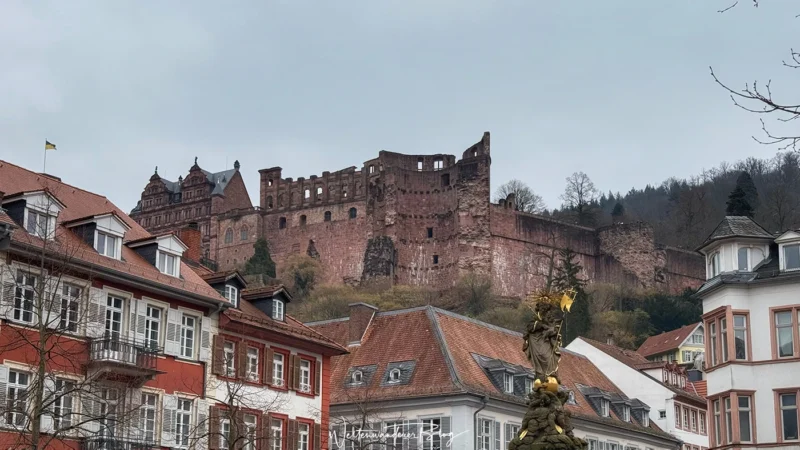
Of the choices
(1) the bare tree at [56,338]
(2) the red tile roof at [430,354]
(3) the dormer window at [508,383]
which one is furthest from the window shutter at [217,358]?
(3) the dormer window at [508,383]

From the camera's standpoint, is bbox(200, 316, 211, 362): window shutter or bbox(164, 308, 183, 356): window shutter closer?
bbox(164, 308, 183, 356): window shutter

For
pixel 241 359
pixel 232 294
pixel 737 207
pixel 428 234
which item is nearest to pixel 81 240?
pixel 241 359

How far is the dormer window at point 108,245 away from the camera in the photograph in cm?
3769

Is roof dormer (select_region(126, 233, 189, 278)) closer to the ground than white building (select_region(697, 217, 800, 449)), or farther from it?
farther from it

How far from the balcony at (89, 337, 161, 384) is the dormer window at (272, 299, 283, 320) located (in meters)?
7.05

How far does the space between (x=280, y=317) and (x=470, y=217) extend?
276ft

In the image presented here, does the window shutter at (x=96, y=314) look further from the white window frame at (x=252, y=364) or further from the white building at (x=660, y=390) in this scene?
the white building at (x=660, y=390)

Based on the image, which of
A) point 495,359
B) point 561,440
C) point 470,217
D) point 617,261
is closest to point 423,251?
point 470,217

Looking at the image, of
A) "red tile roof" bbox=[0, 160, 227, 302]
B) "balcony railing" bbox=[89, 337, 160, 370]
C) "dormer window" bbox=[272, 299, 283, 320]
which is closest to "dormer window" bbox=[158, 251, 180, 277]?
"red tile roof" bbox=[0, 160, 227, 302]

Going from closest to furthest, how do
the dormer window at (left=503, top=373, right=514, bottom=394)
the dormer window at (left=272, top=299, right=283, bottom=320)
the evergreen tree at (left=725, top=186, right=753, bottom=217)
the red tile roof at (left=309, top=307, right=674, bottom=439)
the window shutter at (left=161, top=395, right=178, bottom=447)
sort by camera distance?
the window shutter at (left=161, top=395, right=178, bottom=447)
the evergreen tree at (left=725, top=186, right=753, bottom=217)
the dormer window at (left=272, top=299, right=283, bottom=320)
the red tile roof at (left=309, top=307, right=674, bottom=439)
the dormer window at (left=503, top=373, right=514, bottom=394)

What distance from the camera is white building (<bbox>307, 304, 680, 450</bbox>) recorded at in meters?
48.3

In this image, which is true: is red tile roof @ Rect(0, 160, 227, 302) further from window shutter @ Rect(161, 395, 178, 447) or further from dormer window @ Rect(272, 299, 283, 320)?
dormer window @ Rect(272, 299, 283, 320)

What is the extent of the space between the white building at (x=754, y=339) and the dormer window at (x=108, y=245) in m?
17.1

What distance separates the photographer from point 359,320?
182 ft
